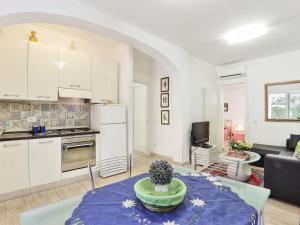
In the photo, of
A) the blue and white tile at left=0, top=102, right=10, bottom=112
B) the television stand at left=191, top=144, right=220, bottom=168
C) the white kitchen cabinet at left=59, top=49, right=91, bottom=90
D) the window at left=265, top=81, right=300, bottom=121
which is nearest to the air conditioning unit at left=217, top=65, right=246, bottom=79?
the window at left=265, top=81, right=300, bottom=121

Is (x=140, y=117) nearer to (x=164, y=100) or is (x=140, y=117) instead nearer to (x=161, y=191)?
(x=164, y=100)

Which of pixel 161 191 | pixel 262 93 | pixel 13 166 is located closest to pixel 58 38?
pixel 13 166

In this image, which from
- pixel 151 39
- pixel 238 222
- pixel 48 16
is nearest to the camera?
pixel 238 222

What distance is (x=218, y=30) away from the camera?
318cm

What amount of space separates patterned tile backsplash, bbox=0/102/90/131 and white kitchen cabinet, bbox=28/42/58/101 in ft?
1.25

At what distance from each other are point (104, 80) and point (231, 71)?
3747mm

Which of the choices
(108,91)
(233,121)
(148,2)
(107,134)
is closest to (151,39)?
(148,2)

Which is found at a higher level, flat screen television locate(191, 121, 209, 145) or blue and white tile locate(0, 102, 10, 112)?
blue and white tile locate(0, 102, 10, 112)

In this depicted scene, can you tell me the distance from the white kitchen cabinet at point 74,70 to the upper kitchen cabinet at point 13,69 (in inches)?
22.1

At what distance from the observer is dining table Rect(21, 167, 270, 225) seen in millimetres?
925

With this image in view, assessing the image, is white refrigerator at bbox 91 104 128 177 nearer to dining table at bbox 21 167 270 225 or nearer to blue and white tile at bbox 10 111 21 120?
blue and white tile at bbox 10 111 21 120

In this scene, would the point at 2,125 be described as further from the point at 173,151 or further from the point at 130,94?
the point at 173,151

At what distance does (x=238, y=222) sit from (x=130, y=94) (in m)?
3.41

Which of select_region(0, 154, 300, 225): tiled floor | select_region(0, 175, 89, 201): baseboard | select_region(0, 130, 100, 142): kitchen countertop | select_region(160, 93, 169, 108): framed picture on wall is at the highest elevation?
select_region(160, 93, 169, 108): framed picture on wall
